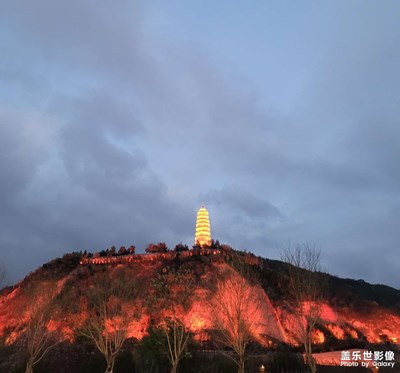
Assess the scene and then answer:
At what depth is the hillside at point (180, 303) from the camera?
37.3 m

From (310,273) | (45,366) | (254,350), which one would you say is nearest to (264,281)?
(254,350)

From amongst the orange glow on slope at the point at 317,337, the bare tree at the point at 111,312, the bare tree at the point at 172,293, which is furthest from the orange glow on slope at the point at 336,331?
the bare tree at the point at 111,312

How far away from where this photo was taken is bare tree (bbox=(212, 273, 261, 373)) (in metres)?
26.7

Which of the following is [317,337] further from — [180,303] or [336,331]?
[180,303]

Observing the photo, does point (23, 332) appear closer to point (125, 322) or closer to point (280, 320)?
point (125, 322)

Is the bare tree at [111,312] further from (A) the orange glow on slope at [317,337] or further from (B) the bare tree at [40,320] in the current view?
(A) the orange glow on slope at [317,337]

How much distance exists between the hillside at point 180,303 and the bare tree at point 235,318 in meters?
0.31

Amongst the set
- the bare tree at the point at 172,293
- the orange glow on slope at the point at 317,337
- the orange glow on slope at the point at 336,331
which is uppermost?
the bare tree at the point at 172,293

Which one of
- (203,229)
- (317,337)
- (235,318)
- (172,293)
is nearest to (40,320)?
(235,318)

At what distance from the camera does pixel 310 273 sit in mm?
30031

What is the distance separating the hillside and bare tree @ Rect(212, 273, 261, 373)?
1.01 feet

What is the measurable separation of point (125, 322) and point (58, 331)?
42.5ft

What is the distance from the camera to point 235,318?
30453 mm

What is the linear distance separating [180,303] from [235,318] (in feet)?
37.0
